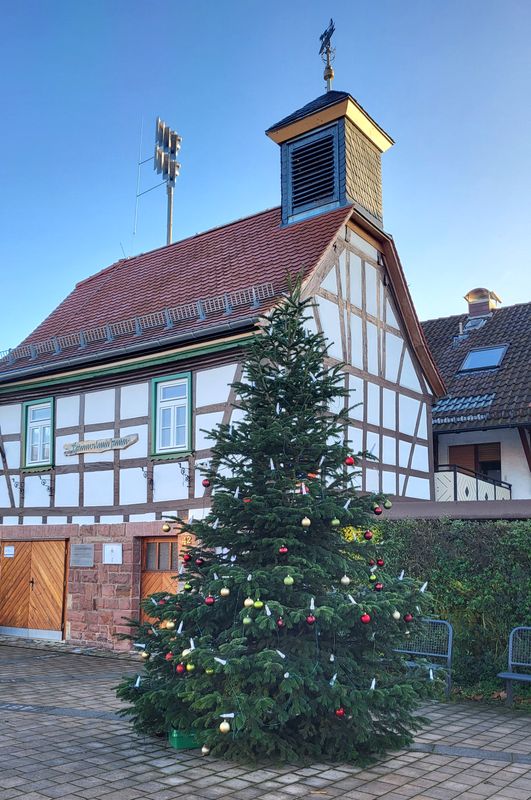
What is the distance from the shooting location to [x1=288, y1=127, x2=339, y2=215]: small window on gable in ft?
52.2

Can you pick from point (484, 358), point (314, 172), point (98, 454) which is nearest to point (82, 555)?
point (98, 454)

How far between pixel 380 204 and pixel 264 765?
43.3 ft

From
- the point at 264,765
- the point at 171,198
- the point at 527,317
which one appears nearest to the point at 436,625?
the point at 264,765

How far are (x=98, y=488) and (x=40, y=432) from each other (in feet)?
7.05

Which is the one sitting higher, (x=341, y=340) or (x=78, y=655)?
(x=341, y=340)

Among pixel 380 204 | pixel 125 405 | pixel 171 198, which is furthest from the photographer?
pixel 171 198

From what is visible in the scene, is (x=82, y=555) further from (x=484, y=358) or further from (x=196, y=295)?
(x=484, y=358)

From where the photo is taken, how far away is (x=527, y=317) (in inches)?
781

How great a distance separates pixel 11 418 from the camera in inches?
631

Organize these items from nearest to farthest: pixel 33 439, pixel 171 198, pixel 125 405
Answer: pixel 125 405, pixel 33 439, pixel 171 198

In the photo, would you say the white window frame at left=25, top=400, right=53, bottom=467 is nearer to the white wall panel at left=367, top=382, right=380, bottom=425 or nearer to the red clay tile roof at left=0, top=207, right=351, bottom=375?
the red clay tile roof at left=0, top=207, right=351, bottom=375

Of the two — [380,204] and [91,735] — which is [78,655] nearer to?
[91,735]

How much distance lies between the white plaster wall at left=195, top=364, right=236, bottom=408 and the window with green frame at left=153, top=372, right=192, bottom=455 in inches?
7.9

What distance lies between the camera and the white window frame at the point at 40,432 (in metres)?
15.0
